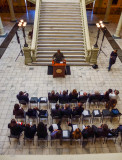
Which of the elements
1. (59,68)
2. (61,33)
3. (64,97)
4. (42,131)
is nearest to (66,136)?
(42,131)

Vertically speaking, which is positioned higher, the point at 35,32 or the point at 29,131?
the point at 35,32

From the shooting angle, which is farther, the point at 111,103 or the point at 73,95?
the point at 73,95

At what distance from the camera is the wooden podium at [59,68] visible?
32.7 feet

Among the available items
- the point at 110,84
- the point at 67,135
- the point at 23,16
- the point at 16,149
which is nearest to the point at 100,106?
the point at 110,84

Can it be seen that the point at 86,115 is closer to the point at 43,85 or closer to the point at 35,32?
the point at 43,85

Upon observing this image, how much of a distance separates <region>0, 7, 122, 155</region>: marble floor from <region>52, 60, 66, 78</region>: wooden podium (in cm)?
35

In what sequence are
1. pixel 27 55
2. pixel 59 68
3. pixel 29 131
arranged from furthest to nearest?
pixel 27 55, pixel 59 68, pixel 29 131

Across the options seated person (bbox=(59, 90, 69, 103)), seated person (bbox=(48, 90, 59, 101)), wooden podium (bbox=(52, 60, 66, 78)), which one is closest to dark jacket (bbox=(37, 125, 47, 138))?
seated person (bbox=(48, 90, 59, 101))

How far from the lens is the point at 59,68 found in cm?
1005

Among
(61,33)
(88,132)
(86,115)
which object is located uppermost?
(61,33)

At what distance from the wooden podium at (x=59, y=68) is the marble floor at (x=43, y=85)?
35 centimetres

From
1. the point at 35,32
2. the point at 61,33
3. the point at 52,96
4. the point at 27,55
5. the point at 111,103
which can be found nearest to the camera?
the point at 111,103

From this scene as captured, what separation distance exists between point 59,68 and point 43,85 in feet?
5.21

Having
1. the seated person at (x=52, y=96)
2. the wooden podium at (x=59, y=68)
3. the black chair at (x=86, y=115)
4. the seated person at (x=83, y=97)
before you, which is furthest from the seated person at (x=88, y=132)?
the wooden podium at (x=59, y=68)
